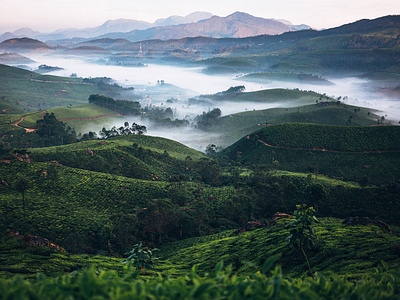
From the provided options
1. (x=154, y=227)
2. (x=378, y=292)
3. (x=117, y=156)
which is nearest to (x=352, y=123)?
(x=117, y=156)

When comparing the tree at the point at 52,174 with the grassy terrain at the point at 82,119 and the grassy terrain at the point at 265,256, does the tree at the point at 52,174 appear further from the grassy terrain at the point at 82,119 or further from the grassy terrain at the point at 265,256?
the grassy terrain at the point at 82,119

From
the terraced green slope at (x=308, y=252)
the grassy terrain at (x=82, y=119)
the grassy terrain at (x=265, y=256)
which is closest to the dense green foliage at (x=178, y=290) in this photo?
the terraced green slope at (x=308, y=252)

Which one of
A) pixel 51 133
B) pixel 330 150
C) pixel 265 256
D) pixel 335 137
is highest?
pixel 51 133

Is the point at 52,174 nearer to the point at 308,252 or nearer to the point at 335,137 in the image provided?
the point at 308,252

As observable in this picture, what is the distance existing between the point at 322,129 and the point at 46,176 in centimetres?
10278

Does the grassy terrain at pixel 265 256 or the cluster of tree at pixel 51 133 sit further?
the cluster of tree at pixel 51 133

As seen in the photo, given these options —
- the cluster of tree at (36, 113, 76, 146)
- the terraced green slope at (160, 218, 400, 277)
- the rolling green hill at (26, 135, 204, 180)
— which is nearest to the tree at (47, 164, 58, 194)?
the rolling green hill at (26, 135, 204, 180)

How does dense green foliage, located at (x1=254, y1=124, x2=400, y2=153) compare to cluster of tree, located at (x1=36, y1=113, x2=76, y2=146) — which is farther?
cluster of tree, located at (x1=36, y1=113, x2=76, y2=146)

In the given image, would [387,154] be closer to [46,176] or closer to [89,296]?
[46,176]

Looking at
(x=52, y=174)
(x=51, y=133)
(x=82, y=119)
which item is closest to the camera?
(x=52, y=174)

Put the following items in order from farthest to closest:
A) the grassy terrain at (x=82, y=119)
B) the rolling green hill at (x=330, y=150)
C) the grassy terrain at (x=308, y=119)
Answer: the grassy terrain at (x=82, y=119), the grassy terrain at (x=308, y=119), the rolling green hill at (x=330, y=150)

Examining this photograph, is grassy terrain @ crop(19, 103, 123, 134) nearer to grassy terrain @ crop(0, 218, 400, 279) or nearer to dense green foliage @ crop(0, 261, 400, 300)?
grassy terrain @ crop(0, 218, 400, 279)

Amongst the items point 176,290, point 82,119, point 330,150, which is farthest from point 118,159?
point 82,119

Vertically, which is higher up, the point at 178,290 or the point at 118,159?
the point at 178,290
